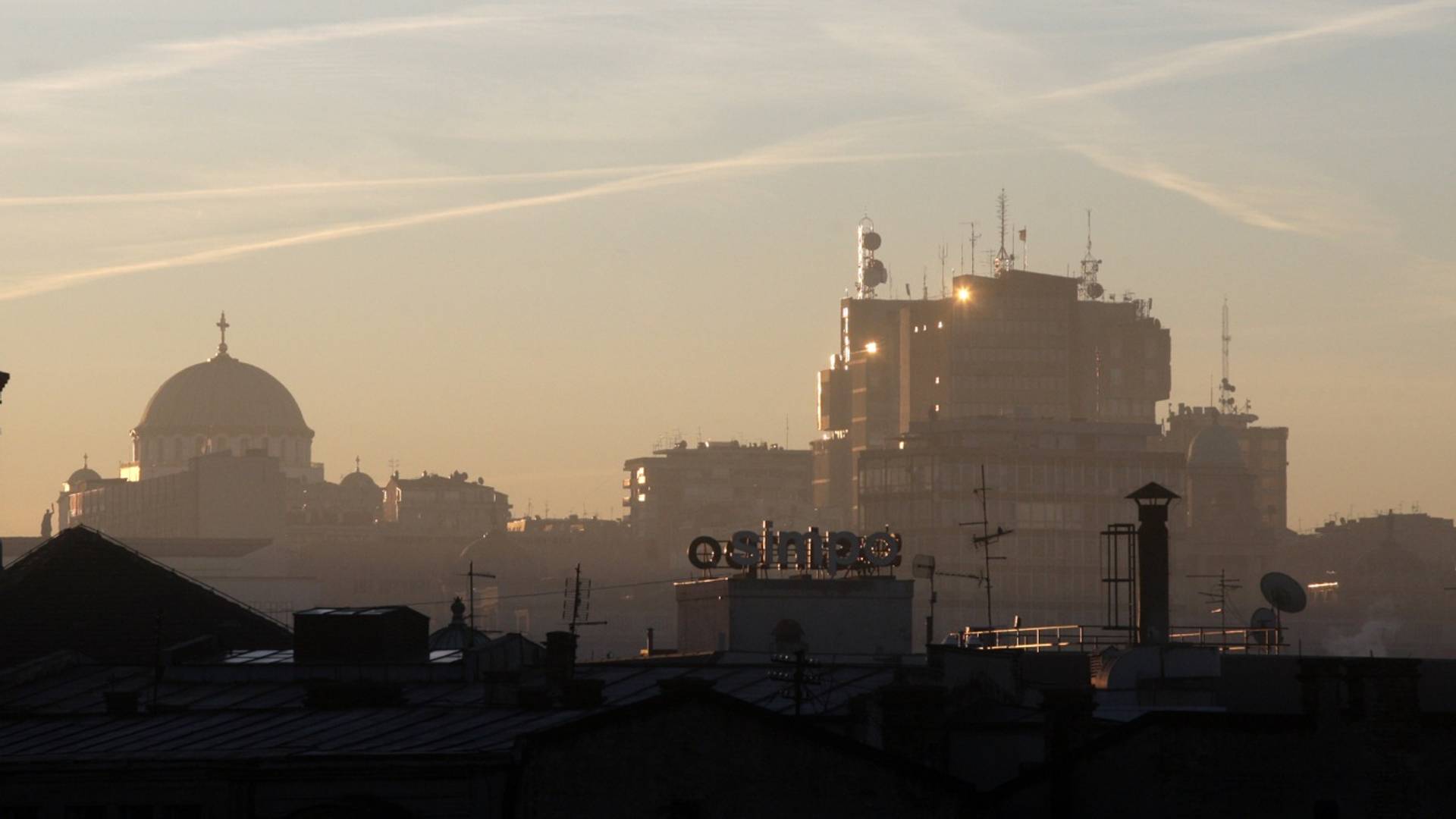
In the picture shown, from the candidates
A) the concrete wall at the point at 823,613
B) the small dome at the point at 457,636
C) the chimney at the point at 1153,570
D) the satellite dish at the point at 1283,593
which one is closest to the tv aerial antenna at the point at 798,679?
the chimney at the point at 1153,570

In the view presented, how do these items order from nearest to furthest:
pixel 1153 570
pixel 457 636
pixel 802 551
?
pixel 1153 570
pixel 457 636
pixel 802 551

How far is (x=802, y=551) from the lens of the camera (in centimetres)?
10450

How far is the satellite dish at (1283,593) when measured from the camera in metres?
64.5

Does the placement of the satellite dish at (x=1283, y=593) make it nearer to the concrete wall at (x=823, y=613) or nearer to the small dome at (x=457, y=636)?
the small dome at (x=457, y=636)

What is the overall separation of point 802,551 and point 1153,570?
142ft

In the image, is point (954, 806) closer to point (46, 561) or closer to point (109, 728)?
point (109, 728)

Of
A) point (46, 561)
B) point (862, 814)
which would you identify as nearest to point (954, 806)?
point (862, 814)

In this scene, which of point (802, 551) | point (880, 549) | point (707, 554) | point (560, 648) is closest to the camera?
point (560, 648)

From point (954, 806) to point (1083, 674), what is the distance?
49.3ft

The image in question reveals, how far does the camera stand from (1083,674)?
5703cm

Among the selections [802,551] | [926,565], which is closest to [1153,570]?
[926,565]

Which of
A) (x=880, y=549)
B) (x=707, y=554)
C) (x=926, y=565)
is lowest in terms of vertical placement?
(x=926, y=565)

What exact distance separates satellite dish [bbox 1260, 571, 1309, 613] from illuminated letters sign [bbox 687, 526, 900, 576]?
38574mm

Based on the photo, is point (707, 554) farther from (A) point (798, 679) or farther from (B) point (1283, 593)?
(A) point (798, 679)
